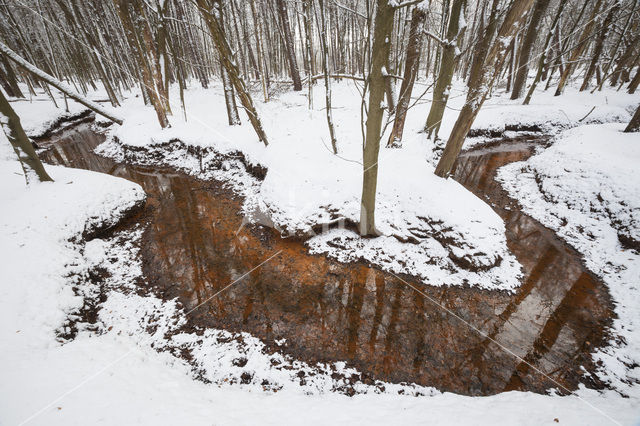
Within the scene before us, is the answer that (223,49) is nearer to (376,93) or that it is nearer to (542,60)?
(376,93)

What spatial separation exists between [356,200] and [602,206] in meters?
6.43

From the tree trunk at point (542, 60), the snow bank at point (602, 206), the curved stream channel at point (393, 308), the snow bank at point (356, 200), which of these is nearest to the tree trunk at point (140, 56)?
the snow bank at point (356, 200)

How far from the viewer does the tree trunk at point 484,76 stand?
4708 mm

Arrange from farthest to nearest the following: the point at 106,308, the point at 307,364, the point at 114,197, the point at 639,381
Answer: the point at 114,197 < the point at 106,308 < the point at 307,364 < the point at 639,381

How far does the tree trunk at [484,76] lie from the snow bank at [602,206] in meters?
3.12

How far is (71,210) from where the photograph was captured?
5.97 m

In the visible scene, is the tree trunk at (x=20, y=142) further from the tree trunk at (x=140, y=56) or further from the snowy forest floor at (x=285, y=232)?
the tree trunk at (x=140, y=56)

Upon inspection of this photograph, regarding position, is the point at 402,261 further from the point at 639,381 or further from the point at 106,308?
the point at 106,308

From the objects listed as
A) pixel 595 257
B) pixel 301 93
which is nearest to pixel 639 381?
pixel 595 257

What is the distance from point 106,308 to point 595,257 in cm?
1069

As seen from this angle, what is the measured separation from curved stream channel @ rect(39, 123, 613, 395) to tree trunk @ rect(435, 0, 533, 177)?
259cm

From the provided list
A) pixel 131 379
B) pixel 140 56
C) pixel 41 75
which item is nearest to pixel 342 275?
pixel 131 379

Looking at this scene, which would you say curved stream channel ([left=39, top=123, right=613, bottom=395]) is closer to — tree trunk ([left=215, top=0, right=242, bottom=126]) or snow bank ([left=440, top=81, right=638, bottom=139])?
tree trunk ([left=215, top=0, right=242, bottom=126])

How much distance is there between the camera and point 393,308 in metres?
4.71
